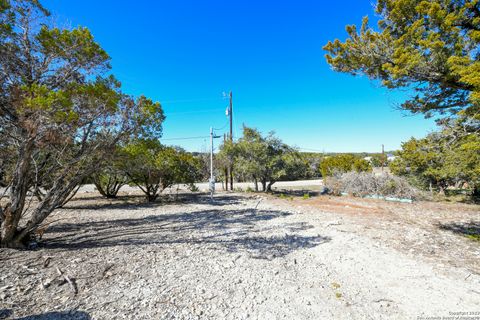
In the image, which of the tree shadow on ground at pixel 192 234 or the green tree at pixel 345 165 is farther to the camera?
the green tree at pixel 345 165

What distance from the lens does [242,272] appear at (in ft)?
10.3

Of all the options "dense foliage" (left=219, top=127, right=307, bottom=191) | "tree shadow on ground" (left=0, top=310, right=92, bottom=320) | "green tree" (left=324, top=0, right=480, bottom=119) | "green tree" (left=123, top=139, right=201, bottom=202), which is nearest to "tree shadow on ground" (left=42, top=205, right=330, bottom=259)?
"tree shadow on ground" (left=0, top=310, right=92, bottom=320)

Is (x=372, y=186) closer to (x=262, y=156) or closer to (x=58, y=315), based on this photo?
(x=262, y=156)

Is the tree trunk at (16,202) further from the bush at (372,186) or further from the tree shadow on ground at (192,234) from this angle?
the bush at (372,186)

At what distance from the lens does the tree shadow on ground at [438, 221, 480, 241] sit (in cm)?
510

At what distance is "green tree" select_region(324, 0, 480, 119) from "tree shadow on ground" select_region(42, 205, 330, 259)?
3626mm

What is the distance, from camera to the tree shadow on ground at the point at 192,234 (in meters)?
4.14

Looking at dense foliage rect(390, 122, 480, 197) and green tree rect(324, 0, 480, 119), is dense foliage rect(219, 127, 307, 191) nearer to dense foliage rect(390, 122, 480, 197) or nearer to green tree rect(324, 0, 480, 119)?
dense foliage rect(390, 122, 480, 197)

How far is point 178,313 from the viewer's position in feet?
7.25

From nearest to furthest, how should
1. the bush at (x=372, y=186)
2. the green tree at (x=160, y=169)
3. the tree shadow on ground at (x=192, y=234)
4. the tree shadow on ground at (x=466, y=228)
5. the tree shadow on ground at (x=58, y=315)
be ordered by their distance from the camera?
the tree shadow on ground at (x=58, y=315) → the tree shadow on ground at (x=192, y=234) → the tree shadow on ground at (x=466, y=228) → the green tree at (x=160, y=169) → the bush at (x=372, y=186)

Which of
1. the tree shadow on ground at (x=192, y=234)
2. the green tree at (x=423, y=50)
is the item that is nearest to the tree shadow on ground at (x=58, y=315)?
the tree shadow on ground at (x=192, y=234)

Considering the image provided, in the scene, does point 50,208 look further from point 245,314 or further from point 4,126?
point 245,314

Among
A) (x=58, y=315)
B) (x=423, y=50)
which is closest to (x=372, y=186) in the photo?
(x=423, y=50)

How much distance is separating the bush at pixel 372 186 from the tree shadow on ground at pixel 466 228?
3.88 metres
